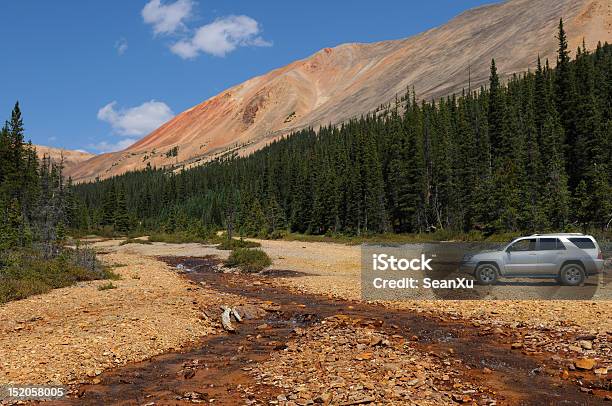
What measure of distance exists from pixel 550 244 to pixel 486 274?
119 inches

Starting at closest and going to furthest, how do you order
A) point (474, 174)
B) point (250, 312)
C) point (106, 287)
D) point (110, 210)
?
point (250, 312)
point (106, 287)
point (474, 174)
point (110, 210)

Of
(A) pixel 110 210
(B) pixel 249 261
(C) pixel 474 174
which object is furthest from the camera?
(A) pixel 110 210

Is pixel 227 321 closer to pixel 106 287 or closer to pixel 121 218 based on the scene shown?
pixel 106 287

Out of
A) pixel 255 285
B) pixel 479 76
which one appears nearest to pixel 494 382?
pixel 255 285

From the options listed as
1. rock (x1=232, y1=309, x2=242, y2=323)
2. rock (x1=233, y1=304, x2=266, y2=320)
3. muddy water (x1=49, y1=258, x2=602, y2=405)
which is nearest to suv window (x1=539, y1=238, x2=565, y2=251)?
muddy water (x1=49, y1=258, x2=602, y2=405)

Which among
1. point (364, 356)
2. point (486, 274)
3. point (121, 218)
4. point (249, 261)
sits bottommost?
point (364, 356)

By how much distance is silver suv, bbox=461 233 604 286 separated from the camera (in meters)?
18.8

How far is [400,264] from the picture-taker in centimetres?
3528

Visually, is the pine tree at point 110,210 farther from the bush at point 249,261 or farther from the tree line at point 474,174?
the bush at point 249,261

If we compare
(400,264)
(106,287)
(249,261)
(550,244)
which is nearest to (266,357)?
(550,244)

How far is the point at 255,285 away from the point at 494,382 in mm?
18481

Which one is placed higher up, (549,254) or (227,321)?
(549,254)

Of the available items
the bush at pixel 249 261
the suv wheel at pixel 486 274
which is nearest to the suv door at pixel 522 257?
the suv wheel at pixel 486 274

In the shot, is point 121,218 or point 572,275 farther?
point 121,218
